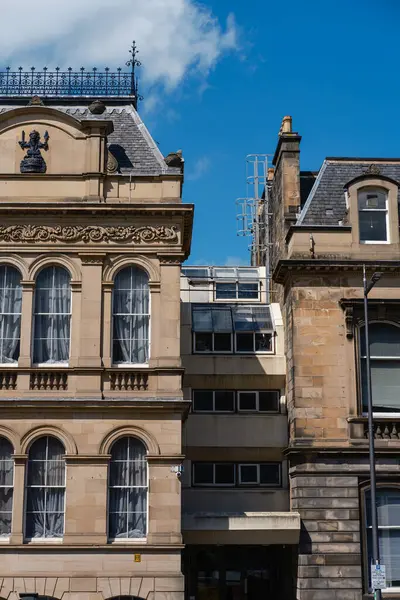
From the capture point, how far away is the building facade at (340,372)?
2752cm

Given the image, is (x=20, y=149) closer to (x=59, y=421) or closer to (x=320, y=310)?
(x=59, y=421)

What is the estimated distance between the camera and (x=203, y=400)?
105 feet

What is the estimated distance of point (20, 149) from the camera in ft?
93.7

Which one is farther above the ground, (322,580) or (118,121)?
(118,121)

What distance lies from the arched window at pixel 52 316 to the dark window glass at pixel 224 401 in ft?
23.0

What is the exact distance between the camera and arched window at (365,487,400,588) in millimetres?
27531

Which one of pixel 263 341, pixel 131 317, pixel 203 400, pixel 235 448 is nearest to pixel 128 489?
pixel 131 317

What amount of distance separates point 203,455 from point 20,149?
11.9 meters

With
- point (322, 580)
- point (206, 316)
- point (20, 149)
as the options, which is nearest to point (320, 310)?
point (206, 316)

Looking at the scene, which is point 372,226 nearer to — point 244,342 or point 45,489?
point 244,342

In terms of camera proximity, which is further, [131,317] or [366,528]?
[366,528]

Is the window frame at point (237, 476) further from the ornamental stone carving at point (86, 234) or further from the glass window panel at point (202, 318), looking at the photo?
the ornamental stone carving at point (86, 234)

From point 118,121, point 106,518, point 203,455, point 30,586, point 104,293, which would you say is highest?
point 118,121

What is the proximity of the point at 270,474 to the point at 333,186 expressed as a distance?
1022 cm
